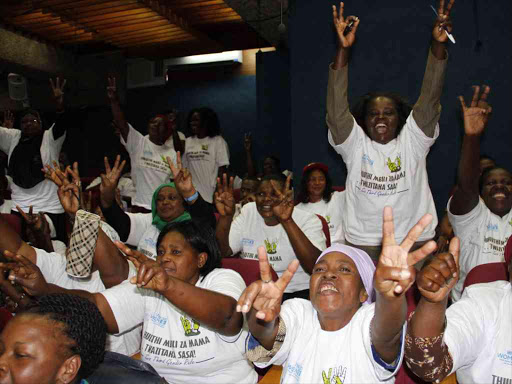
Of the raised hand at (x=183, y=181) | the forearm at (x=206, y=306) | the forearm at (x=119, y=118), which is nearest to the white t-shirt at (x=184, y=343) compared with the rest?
the forearm at (x=206, y=306)

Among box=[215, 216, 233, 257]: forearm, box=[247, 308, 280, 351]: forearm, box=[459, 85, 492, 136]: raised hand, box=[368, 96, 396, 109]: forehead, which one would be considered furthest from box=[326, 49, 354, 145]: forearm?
box=[247, 308, 280, 351]: forearm

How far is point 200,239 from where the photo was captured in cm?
220

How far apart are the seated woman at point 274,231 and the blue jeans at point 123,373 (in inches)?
54.7

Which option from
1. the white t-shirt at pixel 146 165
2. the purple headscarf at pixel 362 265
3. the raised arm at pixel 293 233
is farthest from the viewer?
the white t-shirt at pixel 146 165

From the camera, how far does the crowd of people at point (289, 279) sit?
1.41 meters

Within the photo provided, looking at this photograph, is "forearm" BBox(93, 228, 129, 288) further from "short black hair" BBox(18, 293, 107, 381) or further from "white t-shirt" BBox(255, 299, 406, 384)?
"white t-shirt" BBox(255, 299, 406, 384)

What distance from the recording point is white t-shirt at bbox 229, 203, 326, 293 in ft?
10.3

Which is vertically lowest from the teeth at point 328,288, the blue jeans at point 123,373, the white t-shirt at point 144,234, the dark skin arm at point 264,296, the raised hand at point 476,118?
the blue jeans at point 123,373

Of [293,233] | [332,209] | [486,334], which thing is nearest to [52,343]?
[486,334]

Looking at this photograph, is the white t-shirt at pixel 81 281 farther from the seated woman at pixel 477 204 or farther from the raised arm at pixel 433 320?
→ the seated woman at pixel 477 204

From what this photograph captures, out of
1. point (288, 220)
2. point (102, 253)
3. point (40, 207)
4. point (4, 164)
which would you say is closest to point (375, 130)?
point (288, 220)

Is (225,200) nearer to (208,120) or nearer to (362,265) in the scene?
(362,265)

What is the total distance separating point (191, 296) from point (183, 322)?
0.38 m

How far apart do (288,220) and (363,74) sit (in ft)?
6.87
